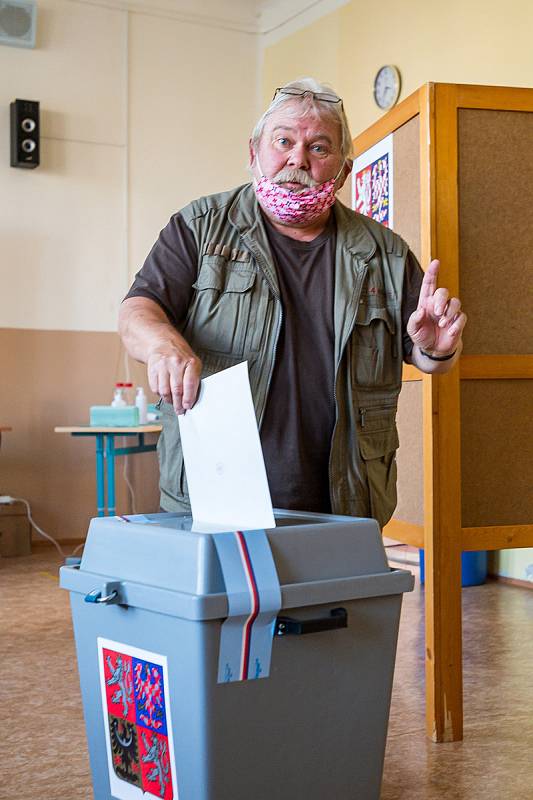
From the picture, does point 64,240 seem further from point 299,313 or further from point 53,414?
point 299,313

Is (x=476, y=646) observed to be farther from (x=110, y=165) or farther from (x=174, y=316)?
(x=110, y=165)

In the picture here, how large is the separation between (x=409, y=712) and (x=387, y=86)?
373cm

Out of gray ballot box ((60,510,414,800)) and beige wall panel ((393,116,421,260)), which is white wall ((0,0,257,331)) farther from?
gray ballot box ((60,510,414,800))

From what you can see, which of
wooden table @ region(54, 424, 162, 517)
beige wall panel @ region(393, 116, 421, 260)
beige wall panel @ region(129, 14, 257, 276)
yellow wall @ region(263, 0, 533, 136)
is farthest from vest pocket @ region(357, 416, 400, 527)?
beige wall panel @ region(129, 14, 257, 276)

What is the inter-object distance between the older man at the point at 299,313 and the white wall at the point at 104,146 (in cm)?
424

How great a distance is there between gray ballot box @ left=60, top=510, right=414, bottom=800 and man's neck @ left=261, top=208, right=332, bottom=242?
62 centimetres

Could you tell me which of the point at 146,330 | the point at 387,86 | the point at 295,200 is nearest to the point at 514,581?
the point at 387,86

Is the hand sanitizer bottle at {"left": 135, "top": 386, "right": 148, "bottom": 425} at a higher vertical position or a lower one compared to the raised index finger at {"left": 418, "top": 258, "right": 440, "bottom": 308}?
lower

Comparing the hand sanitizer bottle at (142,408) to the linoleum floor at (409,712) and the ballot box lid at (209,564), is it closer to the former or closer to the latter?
the linoleum floor at (409,712)

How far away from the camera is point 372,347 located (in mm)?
1805

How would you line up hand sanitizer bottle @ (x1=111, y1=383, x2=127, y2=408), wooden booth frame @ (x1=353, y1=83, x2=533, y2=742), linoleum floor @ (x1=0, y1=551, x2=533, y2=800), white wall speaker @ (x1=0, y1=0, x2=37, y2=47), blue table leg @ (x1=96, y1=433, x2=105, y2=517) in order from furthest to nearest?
white wall speaker @ (x1=0, y1=0, x2=37, y2=47), hand sanitizer bottle @ (x1=111, y1=383, x2=127, y2=408), blue table leg @ (x1=96, y1=433, x2=105, y2=517), wooden booth frame @ (x1=353, y1=83, x2=533, y2=742), linoleum floor @ (x1=0, y1=551, x2=533, y2=800)

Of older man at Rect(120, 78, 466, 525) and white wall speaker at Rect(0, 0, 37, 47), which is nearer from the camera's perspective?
older man at Rect(120, 78, 466, 525)

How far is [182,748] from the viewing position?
1.27 metres

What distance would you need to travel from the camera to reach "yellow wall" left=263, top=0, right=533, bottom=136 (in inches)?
173
